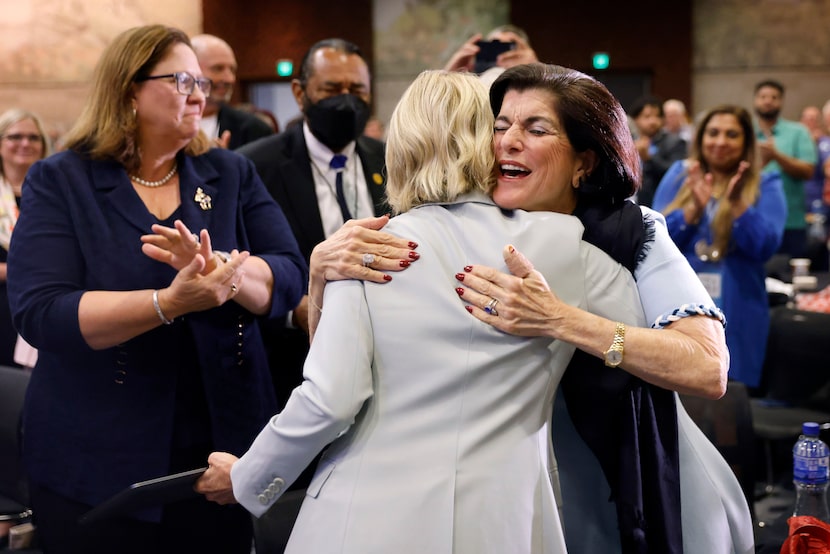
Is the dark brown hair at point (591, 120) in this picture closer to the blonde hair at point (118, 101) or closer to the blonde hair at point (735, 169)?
the blonde hair at point (118, 101)

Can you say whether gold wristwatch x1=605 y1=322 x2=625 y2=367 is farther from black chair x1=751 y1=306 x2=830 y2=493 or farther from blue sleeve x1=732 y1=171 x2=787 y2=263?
blue sleeve x1=732 y1=171 x2=787 y2=263

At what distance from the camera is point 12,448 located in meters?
3.15

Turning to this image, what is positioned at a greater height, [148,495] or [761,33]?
[761,33]

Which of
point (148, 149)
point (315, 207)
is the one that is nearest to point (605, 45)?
point (315, 207)

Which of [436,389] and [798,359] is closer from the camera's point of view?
[436,389]

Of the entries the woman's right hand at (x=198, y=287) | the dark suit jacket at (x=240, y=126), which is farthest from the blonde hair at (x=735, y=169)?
the woman's right hand at (x=198, y=287)

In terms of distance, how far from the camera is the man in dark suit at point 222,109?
14.9 ft

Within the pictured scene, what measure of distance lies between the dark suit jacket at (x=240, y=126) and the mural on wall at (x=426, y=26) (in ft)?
25.6

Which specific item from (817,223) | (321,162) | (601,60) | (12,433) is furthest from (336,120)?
(601,60)

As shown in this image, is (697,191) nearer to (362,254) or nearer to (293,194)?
(293,194)

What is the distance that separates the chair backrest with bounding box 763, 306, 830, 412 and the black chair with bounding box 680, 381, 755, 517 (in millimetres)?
1614

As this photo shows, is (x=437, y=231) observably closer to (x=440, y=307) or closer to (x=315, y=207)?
(x=440, y=307)

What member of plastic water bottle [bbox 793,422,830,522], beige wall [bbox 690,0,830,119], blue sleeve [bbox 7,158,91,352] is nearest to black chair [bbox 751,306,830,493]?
plastic water bottle [bbox 793,422,830,522]

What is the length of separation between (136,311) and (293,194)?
115 centimetres
